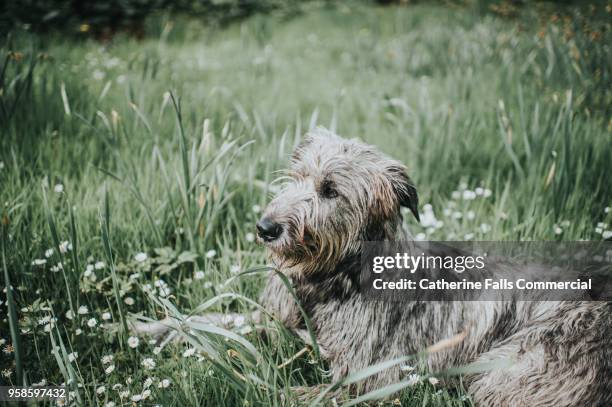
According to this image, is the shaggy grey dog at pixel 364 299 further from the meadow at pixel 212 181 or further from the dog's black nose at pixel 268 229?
the meadow at pixel 212 181

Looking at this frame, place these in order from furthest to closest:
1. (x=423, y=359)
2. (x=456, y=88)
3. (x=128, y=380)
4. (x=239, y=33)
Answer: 1. (x=239, y=33)
2. (x=456, y=88)
3. (x=423, y=359)
4. (x=128, y=380)

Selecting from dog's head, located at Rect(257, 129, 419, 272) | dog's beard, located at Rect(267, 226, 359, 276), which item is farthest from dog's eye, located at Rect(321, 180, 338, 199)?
dog's beard, located at Rect(267, 226, 359, 276)

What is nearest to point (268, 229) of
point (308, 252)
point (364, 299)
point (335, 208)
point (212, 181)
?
point (308, 252)

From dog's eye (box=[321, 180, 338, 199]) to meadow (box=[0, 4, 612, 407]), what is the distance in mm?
564

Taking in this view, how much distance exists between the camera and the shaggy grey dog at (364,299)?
7.89 feet

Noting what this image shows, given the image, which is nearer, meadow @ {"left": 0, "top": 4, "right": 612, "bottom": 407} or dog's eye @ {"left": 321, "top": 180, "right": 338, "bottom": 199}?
A: meadow @ {"left": 0, "top": 4, "right": 612, "bottom": 407}

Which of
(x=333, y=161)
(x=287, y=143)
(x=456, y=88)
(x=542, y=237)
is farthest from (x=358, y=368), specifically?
(x=456, y=88)

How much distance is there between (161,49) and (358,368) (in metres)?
5.88

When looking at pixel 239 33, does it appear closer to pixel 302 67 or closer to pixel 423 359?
pixel 302 67

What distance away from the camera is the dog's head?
2432 mm

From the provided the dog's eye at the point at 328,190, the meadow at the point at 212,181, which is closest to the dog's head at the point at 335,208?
the dog's eye at the point at 328,190

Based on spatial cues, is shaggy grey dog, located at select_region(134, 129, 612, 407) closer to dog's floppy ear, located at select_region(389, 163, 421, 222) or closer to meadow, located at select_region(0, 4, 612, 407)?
dog's floppy ear, located at select_region(389, 163, 421, 222)

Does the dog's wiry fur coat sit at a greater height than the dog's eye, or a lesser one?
lesser

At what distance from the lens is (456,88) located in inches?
206
